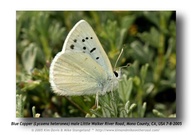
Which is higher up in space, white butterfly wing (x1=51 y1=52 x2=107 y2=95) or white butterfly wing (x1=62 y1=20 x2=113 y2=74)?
white butterfly wing (x1=62 y1=20 x2=113 y2=74)

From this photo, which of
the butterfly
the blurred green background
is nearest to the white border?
the blurred green background

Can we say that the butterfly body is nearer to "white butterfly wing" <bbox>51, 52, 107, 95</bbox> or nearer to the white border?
"white butterfly wing" <bbox>51, 52, 107, 95</bbox>

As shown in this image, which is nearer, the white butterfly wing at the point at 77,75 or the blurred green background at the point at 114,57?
the white butterfly wing at the point at 77,75

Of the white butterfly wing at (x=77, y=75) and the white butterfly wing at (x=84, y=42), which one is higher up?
the white butterfly wing at (x=84, y=42)

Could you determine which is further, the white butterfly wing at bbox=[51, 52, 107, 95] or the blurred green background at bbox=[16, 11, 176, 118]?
the blurred green background at bbox=[16, 11, 176, 118]
